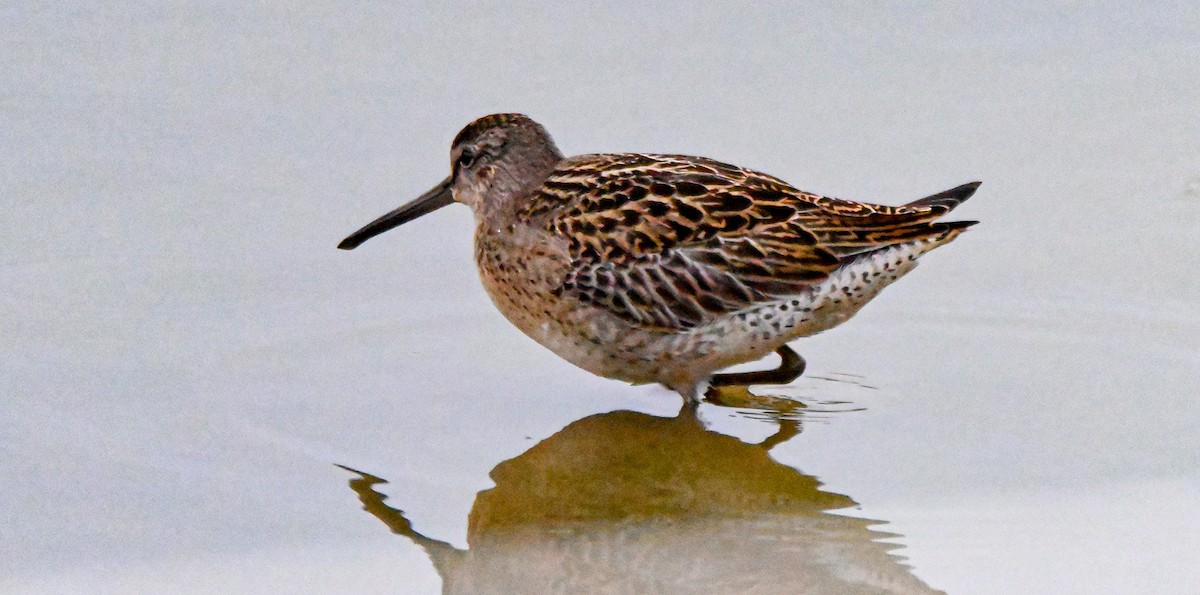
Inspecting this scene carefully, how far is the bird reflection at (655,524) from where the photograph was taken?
15.2 feet

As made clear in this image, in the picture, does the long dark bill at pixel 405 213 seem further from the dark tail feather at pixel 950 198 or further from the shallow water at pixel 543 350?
the dark tail feather at pixel 950 198

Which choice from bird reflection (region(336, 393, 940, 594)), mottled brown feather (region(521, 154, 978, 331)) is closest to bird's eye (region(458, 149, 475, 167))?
mottled brown feather (region(521, 154, 978, 331))

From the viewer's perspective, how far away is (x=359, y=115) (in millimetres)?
7316

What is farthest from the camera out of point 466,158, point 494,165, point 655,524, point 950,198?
point 466,158

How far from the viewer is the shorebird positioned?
18.4ft

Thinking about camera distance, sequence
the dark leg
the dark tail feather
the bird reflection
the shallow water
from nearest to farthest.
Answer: the bird reflection → the shallow water → the dark tail feather → the dark leg

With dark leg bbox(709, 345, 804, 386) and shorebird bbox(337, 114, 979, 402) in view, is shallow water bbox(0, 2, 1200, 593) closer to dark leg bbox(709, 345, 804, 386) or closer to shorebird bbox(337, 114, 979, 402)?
dark leg bbox(709, 345, 804, 386)

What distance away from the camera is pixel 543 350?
6.40 m

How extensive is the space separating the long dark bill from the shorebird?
669 millimetres

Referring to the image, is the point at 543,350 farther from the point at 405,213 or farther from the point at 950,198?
the point at 950,198

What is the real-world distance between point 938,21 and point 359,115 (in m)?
2.59

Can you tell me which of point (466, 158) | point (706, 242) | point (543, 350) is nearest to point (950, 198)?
point (706, 242)

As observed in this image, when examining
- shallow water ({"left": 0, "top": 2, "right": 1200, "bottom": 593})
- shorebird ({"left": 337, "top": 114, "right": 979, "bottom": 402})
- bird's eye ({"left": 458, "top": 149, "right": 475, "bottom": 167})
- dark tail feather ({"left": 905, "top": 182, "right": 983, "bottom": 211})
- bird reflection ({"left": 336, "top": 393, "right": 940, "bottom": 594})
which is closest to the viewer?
bird reflection ({"left": 336, "top": 393, "right": 940, "bottom": 594})

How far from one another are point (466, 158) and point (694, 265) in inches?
43.3
